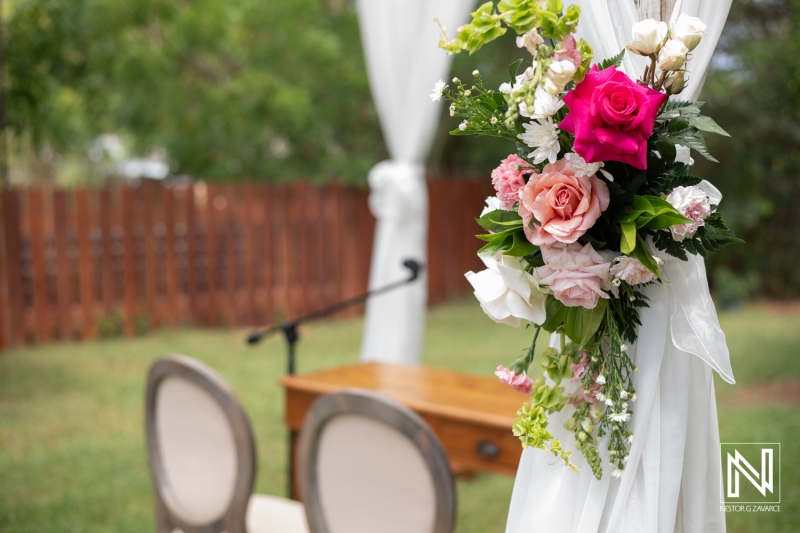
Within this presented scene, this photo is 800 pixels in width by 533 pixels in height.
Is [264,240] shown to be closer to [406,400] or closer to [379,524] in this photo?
[406,400]

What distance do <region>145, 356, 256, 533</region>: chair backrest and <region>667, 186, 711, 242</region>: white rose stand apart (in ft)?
3.65

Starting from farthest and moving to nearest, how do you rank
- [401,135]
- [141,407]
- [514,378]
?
[141,407]
[401,135]
[514,378]

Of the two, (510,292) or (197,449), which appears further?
(197,449)

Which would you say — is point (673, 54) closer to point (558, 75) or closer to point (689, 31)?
point (689, 31)

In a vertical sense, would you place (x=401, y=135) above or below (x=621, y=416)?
above

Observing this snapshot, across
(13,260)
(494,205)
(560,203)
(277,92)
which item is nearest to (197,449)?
(494,205)

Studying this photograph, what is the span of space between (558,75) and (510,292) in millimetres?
315

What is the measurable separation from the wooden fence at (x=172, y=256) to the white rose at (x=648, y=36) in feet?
20.4

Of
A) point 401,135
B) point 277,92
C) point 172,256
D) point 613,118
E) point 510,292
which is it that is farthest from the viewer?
point 277,92

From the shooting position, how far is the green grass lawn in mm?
3680

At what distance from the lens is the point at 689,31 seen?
3.97 ft

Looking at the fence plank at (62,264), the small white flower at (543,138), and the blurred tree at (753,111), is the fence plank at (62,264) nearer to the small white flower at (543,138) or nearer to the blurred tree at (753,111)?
the blurred tree at (753,111)

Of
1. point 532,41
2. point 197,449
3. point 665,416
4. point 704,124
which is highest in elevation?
point 532,41

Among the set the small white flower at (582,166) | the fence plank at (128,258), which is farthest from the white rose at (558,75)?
the fence plank at (128,258)
